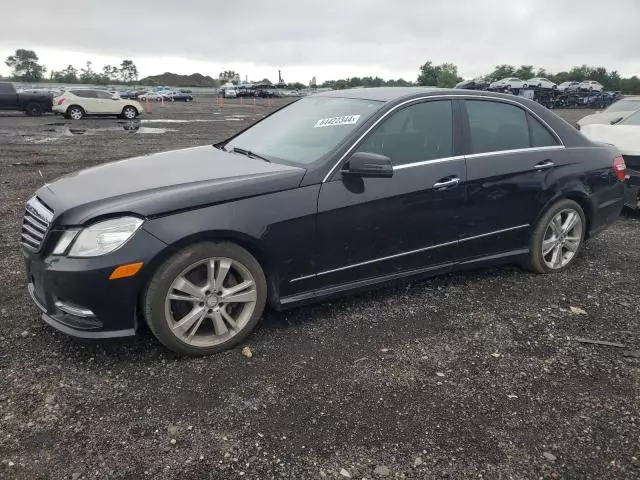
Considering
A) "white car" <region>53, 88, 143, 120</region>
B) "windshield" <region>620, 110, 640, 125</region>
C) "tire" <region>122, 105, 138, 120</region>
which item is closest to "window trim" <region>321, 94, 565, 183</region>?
"windshield" <region>620, 110, 640, 125</region>

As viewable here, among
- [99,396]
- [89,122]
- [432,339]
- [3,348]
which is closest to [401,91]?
[432,339]

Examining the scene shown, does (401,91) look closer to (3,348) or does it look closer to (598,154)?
(598,154)

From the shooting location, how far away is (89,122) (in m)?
22.8

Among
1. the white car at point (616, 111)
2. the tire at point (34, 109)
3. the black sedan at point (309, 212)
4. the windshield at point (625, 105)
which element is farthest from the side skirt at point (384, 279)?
the tire at point (34, 109)

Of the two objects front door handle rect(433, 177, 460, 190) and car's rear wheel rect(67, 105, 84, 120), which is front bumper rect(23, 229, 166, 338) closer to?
front door handle rect(433, 177, 460, 190)

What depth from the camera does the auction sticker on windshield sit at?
392 centimetres

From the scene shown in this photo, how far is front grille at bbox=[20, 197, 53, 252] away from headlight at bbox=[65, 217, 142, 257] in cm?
29

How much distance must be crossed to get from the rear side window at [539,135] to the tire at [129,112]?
943 inches

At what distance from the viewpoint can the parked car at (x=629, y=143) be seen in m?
6.65

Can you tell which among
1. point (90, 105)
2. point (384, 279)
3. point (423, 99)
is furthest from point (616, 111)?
point (90, 105)

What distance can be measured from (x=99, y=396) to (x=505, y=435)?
2194 mm

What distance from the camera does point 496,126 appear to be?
4445mm

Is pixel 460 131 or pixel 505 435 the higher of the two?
pixel 460 131

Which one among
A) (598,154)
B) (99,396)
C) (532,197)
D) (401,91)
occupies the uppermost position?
(401,91)
